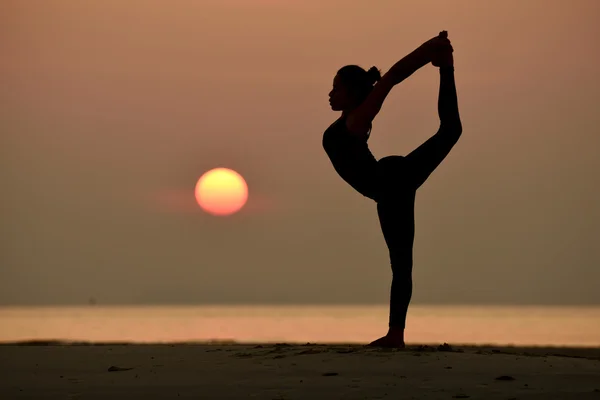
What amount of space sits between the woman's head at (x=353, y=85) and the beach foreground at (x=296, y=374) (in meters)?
2.34

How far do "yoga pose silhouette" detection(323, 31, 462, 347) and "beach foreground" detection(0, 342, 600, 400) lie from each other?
2.58 feet

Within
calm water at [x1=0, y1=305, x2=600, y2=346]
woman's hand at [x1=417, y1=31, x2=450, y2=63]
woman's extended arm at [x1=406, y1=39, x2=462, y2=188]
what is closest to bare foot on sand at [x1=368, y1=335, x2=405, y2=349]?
woman's extended arm at [x1=406, y1=39, x2=462, y2=188]

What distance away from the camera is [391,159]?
10.1 meters

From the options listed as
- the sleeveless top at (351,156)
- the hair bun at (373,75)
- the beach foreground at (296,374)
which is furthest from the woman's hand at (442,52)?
the beach foreground at (296,374)

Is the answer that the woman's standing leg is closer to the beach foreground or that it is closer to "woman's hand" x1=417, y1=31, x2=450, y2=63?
the beach foreground

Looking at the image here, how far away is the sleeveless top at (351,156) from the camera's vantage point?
9.91 meters

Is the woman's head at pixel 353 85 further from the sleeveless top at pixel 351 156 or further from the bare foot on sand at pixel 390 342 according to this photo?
the bare foot on sand at pixel 390 342

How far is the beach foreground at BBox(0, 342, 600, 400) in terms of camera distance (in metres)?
7.80

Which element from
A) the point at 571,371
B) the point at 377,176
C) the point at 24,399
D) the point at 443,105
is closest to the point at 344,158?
the point at 377,176

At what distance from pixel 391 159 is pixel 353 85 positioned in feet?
2.61

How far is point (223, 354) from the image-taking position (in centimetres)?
988

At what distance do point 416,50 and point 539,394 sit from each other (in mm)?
3418

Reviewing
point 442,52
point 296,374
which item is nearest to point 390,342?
point 296,374

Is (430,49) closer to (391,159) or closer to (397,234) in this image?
(391,159)
